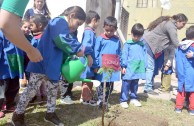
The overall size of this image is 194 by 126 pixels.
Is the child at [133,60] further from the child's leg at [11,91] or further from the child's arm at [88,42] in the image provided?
the child's leg at [11,91]

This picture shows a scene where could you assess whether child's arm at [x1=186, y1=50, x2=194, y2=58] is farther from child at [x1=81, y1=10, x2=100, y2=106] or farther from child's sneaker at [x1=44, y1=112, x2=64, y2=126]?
child's sneaker at [x1=44, y1=112, x2=64, y2=126]

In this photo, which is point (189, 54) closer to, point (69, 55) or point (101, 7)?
point (69, 55)

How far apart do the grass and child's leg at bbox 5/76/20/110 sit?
0.18 meters

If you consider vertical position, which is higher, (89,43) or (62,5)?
(62,5)

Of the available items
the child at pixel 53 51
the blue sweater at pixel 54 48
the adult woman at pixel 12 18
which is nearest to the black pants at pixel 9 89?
the child at pixel 53 51

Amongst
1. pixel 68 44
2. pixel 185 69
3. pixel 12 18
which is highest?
pixel 12 18

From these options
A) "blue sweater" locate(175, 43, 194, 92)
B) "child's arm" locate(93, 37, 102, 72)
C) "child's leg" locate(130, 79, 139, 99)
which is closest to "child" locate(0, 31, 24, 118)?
"child's arm" locate(93, 37, 102, 72)

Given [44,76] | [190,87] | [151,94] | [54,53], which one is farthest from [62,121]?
[151,94]

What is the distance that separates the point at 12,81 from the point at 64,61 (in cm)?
84

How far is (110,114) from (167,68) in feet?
7.34

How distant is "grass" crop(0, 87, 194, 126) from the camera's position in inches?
141

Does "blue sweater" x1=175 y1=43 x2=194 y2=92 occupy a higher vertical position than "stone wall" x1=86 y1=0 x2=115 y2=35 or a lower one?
lower

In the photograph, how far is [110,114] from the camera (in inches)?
157

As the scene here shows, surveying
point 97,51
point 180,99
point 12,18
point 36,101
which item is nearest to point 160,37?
point 180,99
